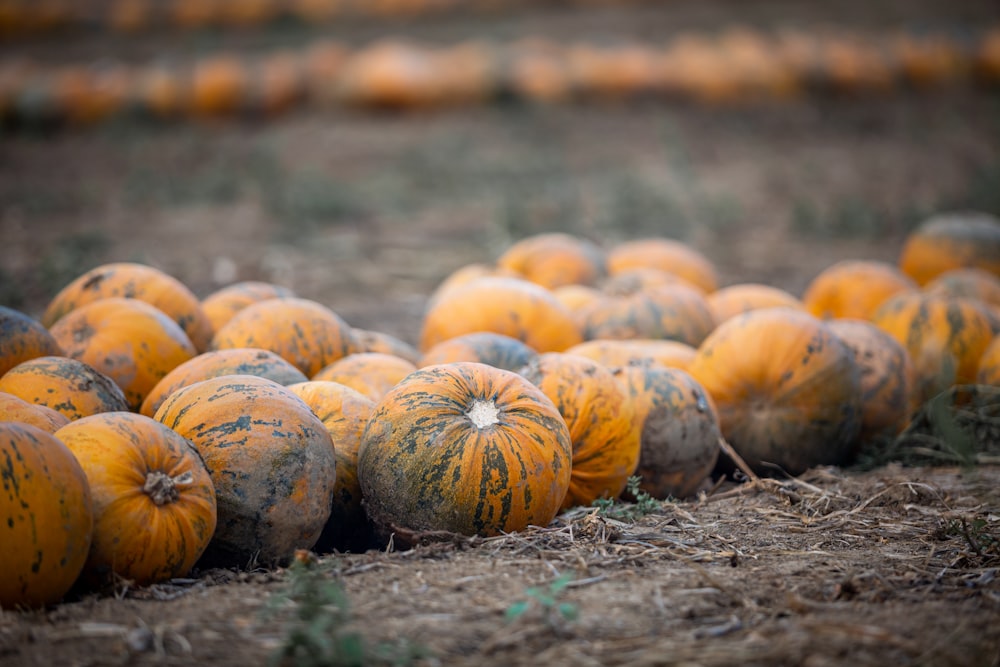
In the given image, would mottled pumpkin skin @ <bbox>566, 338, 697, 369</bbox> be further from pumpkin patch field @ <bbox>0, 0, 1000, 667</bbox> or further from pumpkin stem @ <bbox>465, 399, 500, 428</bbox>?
pumpkin stem @ <bbox>465, 399, 500, 428</bbox>

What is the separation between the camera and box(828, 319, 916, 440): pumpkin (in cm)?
440

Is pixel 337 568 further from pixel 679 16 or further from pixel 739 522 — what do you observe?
pixel 679 16

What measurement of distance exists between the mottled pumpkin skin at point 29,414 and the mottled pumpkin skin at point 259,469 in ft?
1.22

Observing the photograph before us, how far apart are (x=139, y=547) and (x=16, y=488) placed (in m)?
0.38

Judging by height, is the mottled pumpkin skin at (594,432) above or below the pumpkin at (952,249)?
below

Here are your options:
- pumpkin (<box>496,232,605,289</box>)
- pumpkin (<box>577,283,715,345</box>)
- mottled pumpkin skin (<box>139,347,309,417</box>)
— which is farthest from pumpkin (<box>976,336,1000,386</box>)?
mottled pumpkin skin (<box>139,347,309,417</box>)

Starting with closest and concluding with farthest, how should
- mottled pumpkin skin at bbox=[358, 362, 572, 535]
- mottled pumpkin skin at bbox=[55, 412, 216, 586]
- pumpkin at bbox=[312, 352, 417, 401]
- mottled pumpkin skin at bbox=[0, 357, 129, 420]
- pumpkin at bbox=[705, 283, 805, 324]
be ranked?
mottled pumpkin skin at bbox=[55, 412, 216, 586] → mottled pumpkin skin at bbox=[358, 362, 572, 535] → mottled pumpkin skin at bbox=[0, 357, 129, 420] → pumpkin at bbox=[312, 352, 417, 401] → pumpkin at bbox=[705, 283, 805, 324]

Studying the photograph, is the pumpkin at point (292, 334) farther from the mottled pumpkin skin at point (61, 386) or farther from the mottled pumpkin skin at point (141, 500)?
the mottled pumpkin skin at point (141, 500)

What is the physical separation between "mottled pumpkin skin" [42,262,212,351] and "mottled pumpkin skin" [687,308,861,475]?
2412 mm

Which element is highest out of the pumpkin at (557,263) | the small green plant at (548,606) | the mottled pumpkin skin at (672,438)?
the pumpkin at (557,263)

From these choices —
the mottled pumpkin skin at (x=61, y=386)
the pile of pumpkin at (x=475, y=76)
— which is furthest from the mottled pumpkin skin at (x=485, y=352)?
the pile of pumpkin at (x=475, y=76)

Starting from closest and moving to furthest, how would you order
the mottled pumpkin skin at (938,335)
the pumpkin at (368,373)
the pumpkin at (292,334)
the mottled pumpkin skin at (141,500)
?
the mottled pumpkin skin at (141,500), the pumpkin at (368,373), the pumpkin at (292,334), the mottled pumpkin skin at (938,335)

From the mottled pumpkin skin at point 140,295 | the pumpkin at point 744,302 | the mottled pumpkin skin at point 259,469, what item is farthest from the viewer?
the pumpkin at point 744,302

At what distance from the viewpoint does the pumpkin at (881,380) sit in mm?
4398
